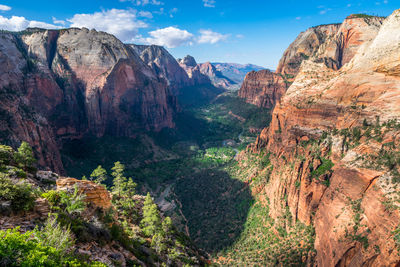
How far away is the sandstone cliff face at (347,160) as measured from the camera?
31734 mm

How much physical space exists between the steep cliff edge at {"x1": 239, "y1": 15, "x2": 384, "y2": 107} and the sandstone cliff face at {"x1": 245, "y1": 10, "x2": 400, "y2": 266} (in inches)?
790

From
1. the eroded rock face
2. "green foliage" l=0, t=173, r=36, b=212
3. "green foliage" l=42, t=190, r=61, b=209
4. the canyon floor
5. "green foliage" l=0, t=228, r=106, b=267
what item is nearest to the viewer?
"green foliage" l=0, t=228, r=106, b=267

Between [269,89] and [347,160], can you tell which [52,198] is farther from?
[269,89]

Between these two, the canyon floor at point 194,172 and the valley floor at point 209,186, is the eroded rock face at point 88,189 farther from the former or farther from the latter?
the canyon floor at point 194,172

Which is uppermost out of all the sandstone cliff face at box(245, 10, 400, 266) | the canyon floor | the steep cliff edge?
the steep cliff edge

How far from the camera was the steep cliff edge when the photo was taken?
102 m

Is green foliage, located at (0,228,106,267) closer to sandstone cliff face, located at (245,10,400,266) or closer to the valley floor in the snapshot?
sandstone cliff face, located at (245,10,400,266)

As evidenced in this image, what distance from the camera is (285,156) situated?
60000 millimetres

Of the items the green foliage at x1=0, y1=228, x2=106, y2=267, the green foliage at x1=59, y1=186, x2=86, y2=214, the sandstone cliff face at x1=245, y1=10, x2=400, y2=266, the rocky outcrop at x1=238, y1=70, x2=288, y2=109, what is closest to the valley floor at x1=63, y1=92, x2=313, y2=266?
the sandstone cliff face at x1=245, y1=10, x2=400, y2=266

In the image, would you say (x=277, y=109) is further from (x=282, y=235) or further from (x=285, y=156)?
(x=282, y=235)

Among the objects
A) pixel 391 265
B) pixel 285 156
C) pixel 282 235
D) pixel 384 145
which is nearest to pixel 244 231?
pixel 282 235

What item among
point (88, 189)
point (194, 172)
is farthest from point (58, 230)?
point (194, 172)

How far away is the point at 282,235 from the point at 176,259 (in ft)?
91.9

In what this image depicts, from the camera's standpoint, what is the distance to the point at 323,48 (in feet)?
393
